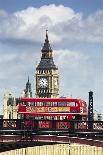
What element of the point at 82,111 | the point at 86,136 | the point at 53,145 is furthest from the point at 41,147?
the point at 82,111

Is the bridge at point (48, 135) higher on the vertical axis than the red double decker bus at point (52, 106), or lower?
lower

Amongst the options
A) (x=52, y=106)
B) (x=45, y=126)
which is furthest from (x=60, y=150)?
(x=52, y=106)

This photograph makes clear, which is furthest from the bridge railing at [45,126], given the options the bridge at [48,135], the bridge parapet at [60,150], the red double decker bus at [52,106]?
the red double decker bus at [52,106]

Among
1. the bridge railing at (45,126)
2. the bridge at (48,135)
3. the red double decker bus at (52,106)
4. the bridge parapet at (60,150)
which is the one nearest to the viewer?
the bridge parapet at (60,150)

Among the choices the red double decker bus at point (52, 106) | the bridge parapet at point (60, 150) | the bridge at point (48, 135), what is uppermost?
the red double decker bus at point (52, 106)

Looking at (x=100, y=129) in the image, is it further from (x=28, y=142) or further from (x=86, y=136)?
(x=28, y=142)

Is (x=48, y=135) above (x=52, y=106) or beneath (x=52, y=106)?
beneath

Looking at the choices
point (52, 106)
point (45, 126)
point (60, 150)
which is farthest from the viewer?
point (52, 106)

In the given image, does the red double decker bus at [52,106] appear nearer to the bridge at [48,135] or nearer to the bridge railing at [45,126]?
the bridge railing at [45,126]

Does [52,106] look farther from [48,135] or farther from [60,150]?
[60,150]

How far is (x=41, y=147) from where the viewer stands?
40.0 meters

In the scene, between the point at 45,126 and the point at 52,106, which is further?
the point at 52,106

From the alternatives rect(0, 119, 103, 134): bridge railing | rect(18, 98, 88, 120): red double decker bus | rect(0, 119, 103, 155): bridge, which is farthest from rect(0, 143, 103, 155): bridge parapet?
rect(18, 98, 88, 120): red double decker bus

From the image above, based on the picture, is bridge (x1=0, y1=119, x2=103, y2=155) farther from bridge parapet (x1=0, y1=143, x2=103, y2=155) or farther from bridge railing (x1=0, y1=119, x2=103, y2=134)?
bridge parapet (x1=0, y1=143, x2=103, y2=155)
